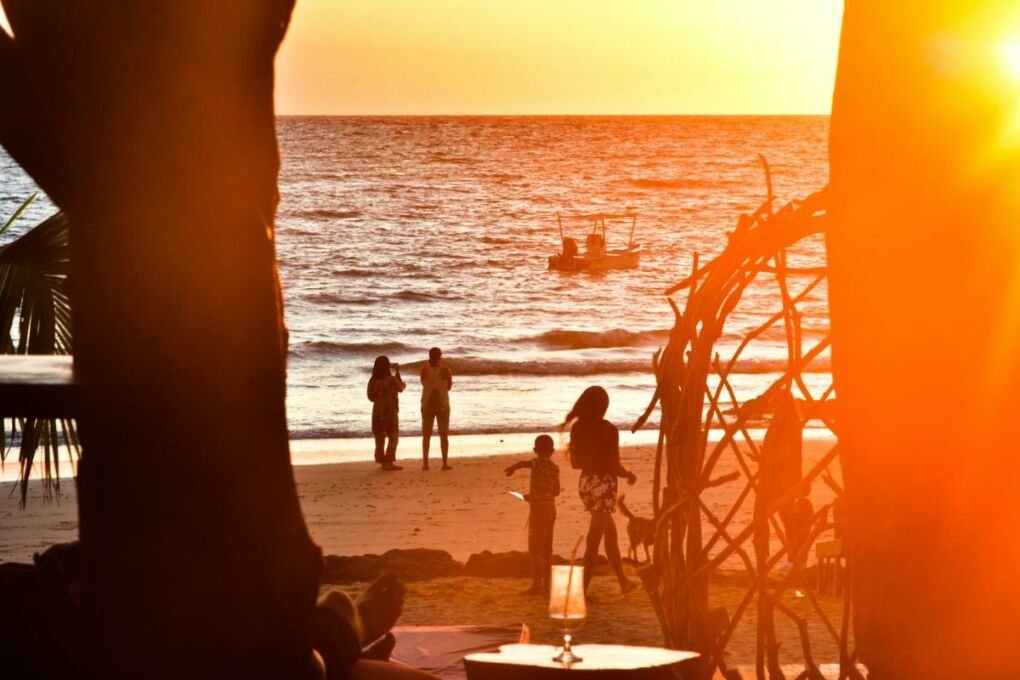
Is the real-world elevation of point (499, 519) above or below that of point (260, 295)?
below

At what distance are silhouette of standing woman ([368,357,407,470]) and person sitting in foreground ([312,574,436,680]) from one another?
1220cm

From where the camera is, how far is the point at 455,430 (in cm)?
2228

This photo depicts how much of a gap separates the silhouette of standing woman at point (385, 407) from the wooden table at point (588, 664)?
11783 millimetres

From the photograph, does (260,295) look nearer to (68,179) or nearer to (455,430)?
(68,179)

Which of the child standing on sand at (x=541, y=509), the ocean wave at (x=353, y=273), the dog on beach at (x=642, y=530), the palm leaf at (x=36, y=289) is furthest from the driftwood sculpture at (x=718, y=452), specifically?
the ocean wave at (x=353, y=273)

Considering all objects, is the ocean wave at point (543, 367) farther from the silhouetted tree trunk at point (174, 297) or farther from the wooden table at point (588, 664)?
the silhouetted tree trunk at point (174, 297)

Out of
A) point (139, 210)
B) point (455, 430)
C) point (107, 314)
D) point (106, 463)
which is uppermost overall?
point (139, 210)

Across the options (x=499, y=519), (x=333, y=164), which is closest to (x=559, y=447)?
(x=499, y=519)

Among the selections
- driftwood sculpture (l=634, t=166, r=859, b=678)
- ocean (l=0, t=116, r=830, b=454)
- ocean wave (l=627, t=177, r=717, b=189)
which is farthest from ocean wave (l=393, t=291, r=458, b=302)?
driftwood sculpture (l=634, t=166, r=859, b=678)

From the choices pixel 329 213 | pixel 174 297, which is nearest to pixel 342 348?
pixel 174 297

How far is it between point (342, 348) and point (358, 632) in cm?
3000

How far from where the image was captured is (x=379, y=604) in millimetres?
3963

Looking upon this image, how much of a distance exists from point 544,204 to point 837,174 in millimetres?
68677

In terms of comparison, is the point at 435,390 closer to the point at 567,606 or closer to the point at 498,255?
the point at 567,606
